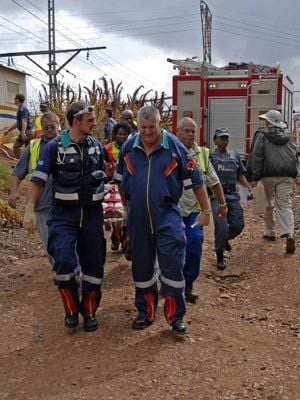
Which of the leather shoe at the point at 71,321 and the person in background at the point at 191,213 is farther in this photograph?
the person in background at the point at 191,213

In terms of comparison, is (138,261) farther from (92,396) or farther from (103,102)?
(103,102)

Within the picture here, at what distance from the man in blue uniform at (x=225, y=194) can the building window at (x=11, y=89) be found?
16.4 metres

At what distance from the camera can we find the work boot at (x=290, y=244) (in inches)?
297

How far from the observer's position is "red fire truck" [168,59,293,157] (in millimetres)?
14648

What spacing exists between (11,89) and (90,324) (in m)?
19.3

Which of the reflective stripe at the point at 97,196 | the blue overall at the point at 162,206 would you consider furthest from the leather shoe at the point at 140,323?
the reflective stripe at the point at 97,196

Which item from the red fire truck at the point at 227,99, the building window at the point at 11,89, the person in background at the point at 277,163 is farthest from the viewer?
the building window at the point at 11,89

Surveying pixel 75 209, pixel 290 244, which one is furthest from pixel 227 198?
pixel 75 209

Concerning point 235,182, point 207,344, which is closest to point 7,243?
point 235,182

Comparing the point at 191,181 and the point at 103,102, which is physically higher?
the point at 103,102

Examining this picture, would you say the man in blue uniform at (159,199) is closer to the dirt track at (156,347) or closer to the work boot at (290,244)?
the dirt track at (156,347)

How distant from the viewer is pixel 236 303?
6.03 metres

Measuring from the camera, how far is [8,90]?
2261cm

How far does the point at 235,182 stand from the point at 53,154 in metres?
3.26
